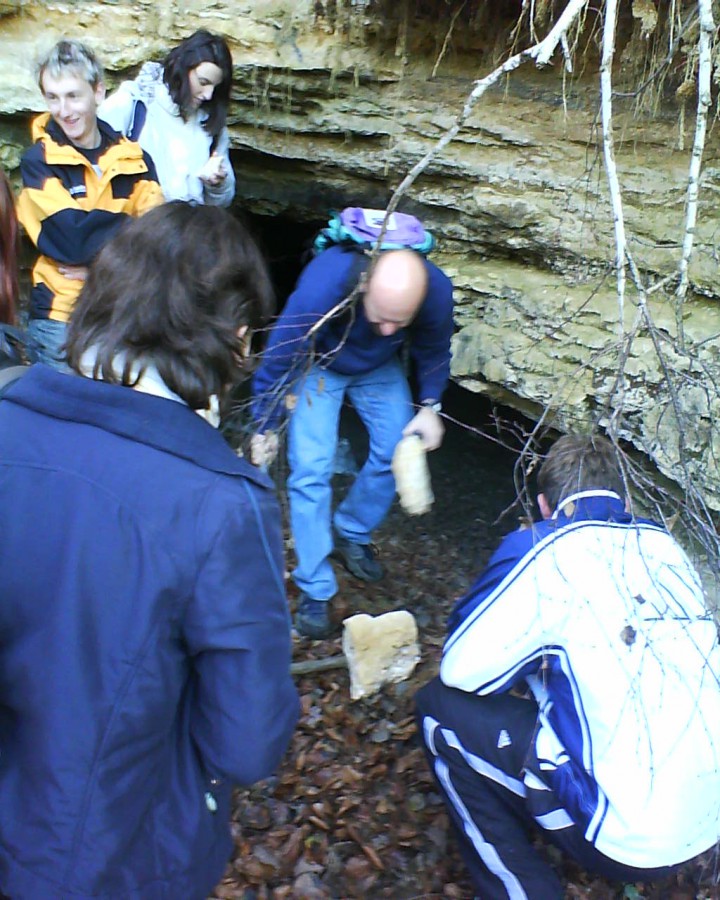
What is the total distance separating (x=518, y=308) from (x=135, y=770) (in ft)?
10.6

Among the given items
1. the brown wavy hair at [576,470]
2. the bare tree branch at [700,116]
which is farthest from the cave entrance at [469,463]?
the bare tree branch at [700,116]

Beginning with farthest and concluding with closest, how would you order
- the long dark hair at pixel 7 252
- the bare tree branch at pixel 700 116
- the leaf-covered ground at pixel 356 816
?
the leaf-covered ground at pixel 356 816 → the bare tree branch at pixel 700 116 → the long dark hair at pixel 7 252

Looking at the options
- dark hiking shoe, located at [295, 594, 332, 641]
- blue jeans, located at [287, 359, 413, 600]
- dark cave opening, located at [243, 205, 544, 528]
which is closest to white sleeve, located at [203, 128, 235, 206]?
blue jeans, located at [287, 359, 413, 600]

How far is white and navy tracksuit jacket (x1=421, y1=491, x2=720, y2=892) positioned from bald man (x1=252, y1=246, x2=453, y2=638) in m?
1.09

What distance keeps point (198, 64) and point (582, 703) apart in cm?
313

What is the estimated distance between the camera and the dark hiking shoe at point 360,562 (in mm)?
3971

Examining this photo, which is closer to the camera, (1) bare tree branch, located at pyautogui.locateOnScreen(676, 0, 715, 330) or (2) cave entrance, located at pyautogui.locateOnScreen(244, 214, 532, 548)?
(1) bare tree branch, located at pyautogui.locateOnScreen(676, 0, 715, 330)

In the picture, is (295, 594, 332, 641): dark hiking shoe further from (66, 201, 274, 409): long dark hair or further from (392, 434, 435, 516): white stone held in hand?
(66, 201, 274, 409): long dark hair

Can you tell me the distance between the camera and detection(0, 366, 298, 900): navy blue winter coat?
1.28m

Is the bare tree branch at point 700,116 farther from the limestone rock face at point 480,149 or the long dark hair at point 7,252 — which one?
the long dark hair at point 7,252

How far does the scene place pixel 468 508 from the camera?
501cm

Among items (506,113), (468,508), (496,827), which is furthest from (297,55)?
(496,827)

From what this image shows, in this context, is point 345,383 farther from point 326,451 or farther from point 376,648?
point 376,648

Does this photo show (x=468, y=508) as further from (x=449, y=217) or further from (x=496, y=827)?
(x=496, y=827)
